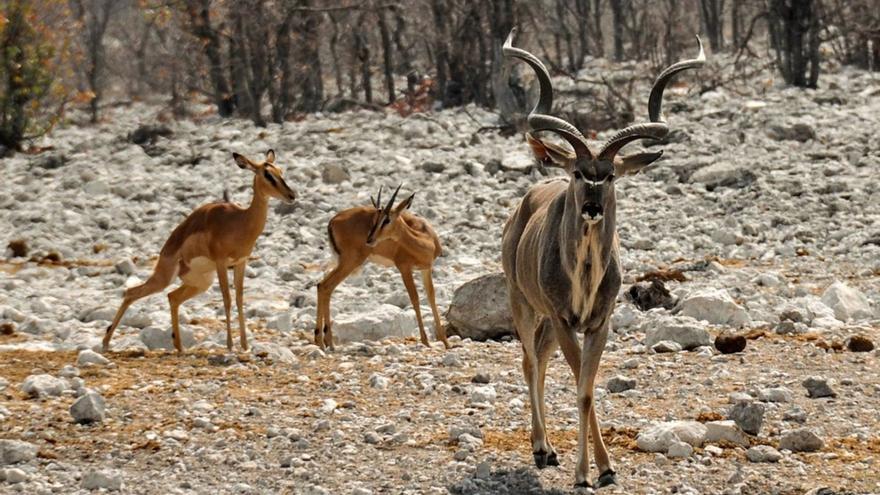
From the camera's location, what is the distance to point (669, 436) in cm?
779

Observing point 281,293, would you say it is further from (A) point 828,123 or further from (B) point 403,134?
(A) point 828,123

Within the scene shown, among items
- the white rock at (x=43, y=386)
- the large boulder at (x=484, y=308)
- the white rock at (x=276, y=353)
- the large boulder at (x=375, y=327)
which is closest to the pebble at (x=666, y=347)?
the large boulder at (x=484, y=308)

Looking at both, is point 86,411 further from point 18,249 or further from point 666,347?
point 18,249

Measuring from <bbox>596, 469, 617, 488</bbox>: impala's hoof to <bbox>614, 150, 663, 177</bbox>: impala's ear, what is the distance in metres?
1.45

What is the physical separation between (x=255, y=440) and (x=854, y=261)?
7.82 metres

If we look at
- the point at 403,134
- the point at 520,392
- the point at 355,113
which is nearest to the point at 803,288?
the point at 520,392

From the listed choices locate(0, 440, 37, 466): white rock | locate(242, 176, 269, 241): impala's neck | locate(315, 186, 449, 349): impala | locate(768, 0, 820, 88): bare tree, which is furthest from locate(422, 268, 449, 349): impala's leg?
locate(768, 0, 820, 88): bare tree

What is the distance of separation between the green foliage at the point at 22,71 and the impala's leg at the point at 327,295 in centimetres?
1296

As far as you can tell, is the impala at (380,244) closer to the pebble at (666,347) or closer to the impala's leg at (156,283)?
the impala's leg at (156,283)

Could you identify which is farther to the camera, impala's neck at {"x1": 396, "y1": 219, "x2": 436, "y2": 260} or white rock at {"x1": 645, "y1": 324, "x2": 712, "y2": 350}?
impala's neck at {"x1": 396, "y1": 219, "x2": 436, "y2": 260}

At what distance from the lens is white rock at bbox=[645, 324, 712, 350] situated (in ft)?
34.3

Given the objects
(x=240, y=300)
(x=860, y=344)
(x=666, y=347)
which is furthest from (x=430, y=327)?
(x=860, y=344)

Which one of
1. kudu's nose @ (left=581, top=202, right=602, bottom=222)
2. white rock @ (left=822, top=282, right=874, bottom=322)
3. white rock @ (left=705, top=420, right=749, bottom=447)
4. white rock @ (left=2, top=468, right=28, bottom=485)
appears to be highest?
kudu's nose @ (left=581, top=202, right=602, bottom=222)

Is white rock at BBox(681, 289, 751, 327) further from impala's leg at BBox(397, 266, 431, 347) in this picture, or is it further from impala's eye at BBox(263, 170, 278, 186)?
impala's eye at BBox(263, 170, 278, 186)
